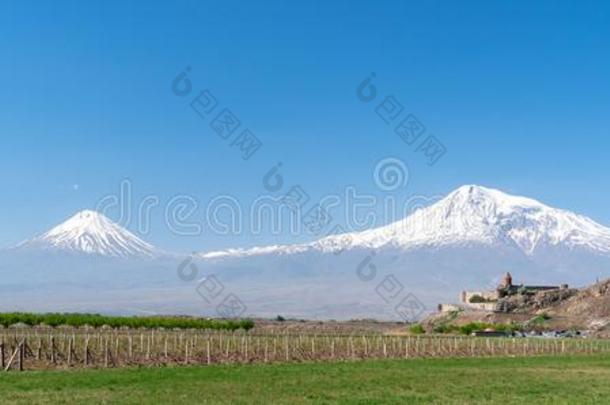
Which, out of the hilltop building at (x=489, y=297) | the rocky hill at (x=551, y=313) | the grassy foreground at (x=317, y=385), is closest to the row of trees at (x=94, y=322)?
the rocky hill at (x=551, y=313)

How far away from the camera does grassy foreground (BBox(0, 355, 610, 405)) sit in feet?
107

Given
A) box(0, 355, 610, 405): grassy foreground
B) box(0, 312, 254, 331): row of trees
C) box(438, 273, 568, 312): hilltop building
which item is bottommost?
box(0, 355, 610, 405): grassy foreground

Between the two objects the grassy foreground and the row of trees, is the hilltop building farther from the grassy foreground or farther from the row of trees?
the grassy foreground

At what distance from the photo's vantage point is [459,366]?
54875 millimetres

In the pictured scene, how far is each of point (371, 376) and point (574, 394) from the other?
1138cm

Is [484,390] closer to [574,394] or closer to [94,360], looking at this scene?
[574,394]

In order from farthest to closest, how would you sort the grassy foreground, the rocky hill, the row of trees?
the rocky hill, the row of trees, the grassy foreground

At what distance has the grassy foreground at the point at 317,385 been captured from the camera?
107 ft

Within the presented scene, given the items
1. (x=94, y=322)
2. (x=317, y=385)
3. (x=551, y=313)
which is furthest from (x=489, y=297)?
(x=317, y=385)

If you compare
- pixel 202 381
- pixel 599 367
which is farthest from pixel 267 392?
pixel 599 367

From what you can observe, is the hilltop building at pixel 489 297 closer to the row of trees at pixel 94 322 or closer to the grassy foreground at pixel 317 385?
the row of trees at pixel 94 322

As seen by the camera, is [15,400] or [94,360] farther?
[94,360]

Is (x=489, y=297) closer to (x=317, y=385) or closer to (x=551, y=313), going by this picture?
(x=551, y=313)

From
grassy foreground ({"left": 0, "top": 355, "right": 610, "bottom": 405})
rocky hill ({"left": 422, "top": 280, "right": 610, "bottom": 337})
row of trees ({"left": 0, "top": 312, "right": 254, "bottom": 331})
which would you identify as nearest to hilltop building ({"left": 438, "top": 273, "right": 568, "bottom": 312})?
rocky hill ({"left": 422, "top": 280, "right": 610, "bottom": 337})
